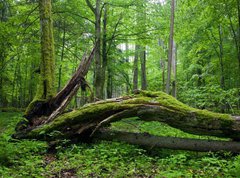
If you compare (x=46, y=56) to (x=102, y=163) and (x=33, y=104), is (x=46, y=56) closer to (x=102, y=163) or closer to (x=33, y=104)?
(x=33, y=104)

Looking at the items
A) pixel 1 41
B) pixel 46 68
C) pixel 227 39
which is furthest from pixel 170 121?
pixel 227 39

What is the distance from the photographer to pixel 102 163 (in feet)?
15.4

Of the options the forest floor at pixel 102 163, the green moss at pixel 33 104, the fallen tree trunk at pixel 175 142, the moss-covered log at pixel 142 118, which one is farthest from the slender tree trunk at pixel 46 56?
the fallen tree trunk at pixel 175 142

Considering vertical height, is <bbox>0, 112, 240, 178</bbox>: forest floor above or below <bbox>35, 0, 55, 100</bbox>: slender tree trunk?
below

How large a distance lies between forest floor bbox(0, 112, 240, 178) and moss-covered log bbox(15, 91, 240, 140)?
1.48 feet

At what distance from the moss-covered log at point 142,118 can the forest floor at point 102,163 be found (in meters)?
0.45

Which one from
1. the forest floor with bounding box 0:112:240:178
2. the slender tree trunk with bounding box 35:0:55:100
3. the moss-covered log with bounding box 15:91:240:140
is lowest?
→ the forest floor with bounding box 0:112:240:178

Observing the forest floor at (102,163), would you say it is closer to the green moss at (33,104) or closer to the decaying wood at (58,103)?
the decaying wood at (58,103)

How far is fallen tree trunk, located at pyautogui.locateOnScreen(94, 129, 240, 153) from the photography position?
18.3 ft

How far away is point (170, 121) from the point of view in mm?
5859

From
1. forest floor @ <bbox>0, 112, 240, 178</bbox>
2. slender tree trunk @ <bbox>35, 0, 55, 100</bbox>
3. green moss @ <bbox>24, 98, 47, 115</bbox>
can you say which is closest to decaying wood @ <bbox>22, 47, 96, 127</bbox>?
green moss @ <bbox>24, 98, 47, 115</bbox>

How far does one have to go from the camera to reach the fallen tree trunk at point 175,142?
558 cm

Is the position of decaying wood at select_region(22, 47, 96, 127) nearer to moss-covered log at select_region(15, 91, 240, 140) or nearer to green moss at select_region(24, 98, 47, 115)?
green moss at select_region(24, 98, 47, 115)

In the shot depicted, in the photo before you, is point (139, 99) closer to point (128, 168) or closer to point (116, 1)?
point (128, 168)
